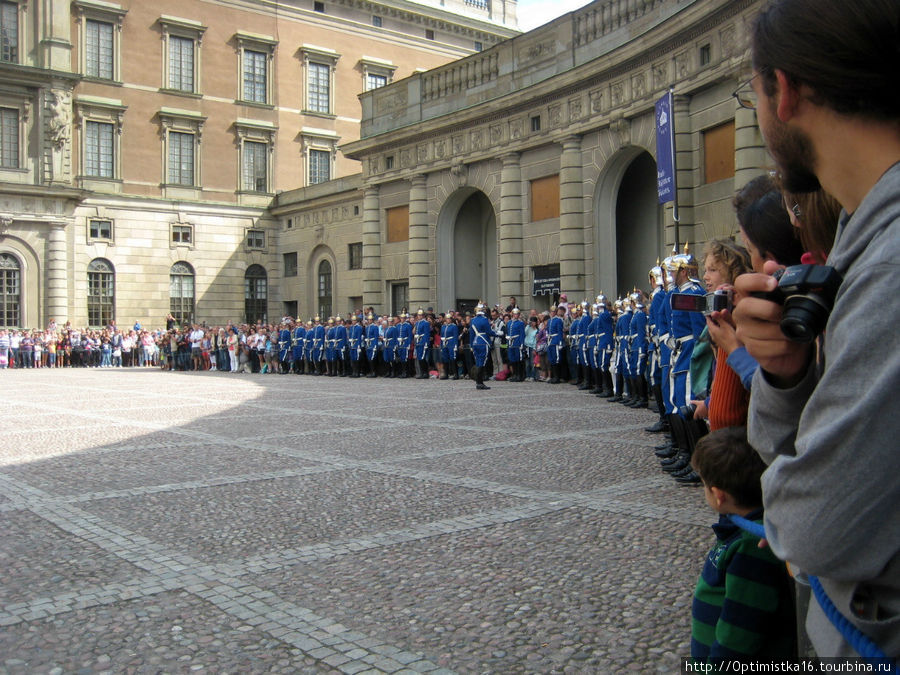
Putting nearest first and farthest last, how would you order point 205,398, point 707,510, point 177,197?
point 707,510 → point 205,398 → point 177,197

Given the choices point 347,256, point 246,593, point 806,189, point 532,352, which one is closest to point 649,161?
point 532,352

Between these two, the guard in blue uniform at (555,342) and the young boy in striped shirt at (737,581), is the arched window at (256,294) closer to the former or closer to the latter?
the guard in blue uniform at (555,342)

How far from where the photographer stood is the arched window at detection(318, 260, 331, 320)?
4085 cm

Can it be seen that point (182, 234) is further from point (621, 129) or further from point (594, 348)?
point (594, 348)

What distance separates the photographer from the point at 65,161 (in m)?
38.8

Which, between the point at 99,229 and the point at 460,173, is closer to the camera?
the point at 460,173

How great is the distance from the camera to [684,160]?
19391mm

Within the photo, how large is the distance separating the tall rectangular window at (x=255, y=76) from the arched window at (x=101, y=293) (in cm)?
1176

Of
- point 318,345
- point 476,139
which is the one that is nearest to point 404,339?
point 318,345

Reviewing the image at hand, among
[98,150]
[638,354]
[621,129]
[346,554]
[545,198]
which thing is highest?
[98,150]

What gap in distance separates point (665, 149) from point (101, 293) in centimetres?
3076

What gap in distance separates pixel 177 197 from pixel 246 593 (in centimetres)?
4055

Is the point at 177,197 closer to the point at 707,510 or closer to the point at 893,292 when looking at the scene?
the point at 707,510

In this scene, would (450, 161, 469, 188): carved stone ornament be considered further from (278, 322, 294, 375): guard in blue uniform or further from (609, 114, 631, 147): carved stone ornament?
(278, 322, 294, 375): guard in blue uniform
